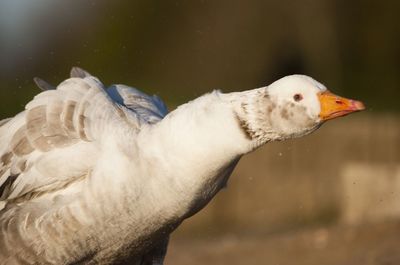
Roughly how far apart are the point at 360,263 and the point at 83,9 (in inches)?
853

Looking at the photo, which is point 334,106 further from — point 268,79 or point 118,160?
point 268,79

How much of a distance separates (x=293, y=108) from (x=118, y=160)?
1379 mm

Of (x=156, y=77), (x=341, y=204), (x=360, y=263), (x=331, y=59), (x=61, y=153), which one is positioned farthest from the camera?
(x=156, y=77)

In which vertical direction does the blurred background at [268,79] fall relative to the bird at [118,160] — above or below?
below

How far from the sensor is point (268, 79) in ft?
92.6

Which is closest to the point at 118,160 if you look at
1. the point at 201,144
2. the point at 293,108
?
the point at 201,144

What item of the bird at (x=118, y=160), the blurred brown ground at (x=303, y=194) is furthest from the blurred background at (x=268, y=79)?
the bird at (x=118, y=160)

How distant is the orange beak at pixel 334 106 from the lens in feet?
21.4

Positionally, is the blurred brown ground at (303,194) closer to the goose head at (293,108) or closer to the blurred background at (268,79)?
the blurred background at (268,79)

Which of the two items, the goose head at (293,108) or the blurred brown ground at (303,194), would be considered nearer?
the goose head at (293,108)

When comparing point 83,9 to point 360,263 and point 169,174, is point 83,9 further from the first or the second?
point 169,174

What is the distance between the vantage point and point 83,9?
3219 centimetres

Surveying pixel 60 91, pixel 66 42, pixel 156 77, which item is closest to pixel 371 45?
pixel 156 77

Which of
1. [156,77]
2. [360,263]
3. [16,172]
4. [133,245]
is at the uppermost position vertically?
[16,172]
